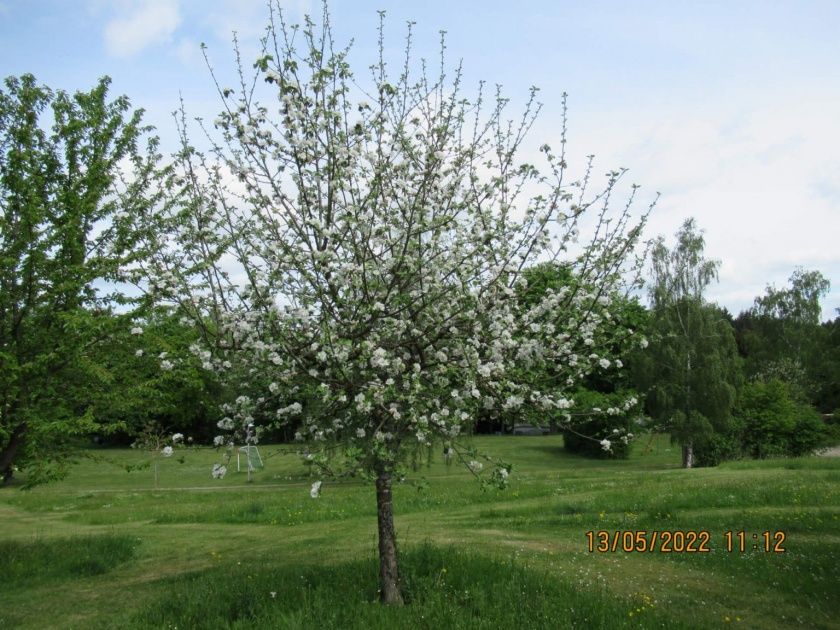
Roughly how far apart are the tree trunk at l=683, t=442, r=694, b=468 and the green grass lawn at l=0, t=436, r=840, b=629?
1334cm

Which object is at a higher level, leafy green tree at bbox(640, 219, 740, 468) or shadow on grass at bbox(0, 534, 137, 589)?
leafy green tree at bbox(640, 219, 740, 468)

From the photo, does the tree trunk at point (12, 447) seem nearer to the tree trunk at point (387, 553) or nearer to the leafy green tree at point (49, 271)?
the leafy green tree at point (49, 271)

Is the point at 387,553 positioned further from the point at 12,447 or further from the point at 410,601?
the point at 12,447

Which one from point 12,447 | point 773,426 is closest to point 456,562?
point 12,447

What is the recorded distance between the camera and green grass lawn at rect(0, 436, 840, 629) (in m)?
7.41

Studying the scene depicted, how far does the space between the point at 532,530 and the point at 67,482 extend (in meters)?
32.7

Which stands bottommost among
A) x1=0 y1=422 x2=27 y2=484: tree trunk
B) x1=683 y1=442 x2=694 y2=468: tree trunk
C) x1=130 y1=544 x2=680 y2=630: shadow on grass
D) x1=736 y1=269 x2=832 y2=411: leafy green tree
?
x1=683 y1=442 x2=694 y2=468: tree trunk

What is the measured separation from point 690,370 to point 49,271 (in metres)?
29.8

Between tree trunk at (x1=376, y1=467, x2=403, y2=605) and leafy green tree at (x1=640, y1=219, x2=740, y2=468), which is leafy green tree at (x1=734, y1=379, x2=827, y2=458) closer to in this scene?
leafy green tree at (x1=640, y1=219, x2=740, y2=468)

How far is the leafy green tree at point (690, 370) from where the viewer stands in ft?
104

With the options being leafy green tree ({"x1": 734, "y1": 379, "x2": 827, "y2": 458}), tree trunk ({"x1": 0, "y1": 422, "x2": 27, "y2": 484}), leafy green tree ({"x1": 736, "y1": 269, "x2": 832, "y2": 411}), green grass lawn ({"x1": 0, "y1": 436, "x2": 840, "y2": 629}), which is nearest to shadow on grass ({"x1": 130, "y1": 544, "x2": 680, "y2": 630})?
green grass lawn ({"x1": 0, "y1": 436, "x2": 840, "y2": 629})

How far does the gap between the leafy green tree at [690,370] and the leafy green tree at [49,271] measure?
2625cm

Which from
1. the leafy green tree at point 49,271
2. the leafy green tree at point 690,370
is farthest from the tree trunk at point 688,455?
the leafy green tree at point 49,271

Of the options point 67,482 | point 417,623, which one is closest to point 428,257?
point 417,623
